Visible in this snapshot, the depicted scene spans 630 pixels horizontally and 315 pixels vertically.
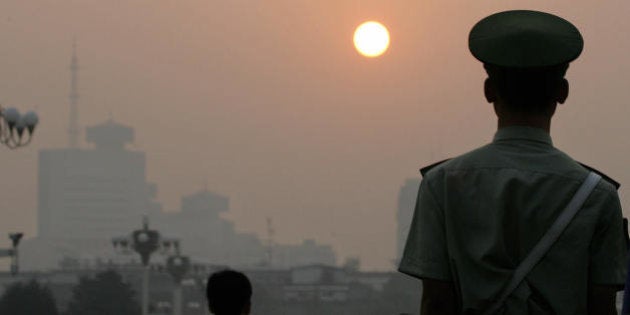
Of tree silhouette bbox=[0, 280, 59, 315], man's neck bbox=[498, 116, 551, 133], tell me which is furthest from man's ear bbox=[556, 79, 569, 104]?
tree silhouette bbox=[0, 280, 59, 315]

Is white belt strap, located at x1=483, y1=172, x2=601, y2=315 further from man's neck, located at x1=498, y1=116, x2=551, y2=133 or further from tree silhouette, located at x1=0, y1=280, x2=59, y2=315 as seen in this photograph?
tree silhouette, located at x1=0, y1=280, x2=59, y2=315

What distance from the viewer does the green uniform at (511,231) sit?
2.99 m

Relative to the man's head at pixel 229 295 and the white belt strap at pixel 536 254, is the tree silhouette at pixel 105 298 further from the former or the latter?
the white belt strap at pixel 536 254

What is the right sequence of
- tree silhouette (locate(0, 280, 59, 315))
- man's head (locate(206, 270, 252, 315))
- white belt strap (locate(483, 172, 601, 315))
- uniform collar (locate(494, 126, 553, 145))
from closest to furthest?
1. white belt strap (locate(483, 172, 601, 315))
2. uniform collar (locate(494, 126, 553, 145))
3. man's head (locate(206, 270, 252, 315))
4. tree silhouette (locate(0, 280, 59, 315))

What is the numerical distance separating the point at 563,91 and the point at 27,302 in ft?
283

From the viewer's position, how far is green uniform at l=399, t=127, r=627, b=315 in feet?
9.82

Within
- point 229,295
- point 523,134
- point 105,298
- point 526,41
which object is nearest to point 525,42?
point 526,41

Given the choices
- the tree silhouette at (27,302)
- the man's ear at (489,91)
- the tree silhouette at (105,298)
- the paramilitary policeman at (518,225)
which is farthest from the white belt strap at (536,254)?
the tree silhouette at (105,298)

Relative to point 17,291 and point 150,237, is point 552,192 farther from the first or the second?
point 17,291

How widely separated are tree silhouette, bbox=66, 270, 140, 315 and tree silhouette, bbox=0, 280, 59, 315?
6.19m

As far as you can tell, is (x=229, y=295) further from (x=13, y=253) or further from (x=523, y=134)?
(x=13, y=253)

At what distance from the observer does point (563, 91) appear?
125 inches

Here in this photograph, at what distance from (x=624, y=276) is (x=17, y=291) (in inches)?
3494

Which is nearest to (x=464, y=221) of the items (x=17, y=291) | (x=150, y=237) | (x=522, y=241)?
(x=522, y=241)
